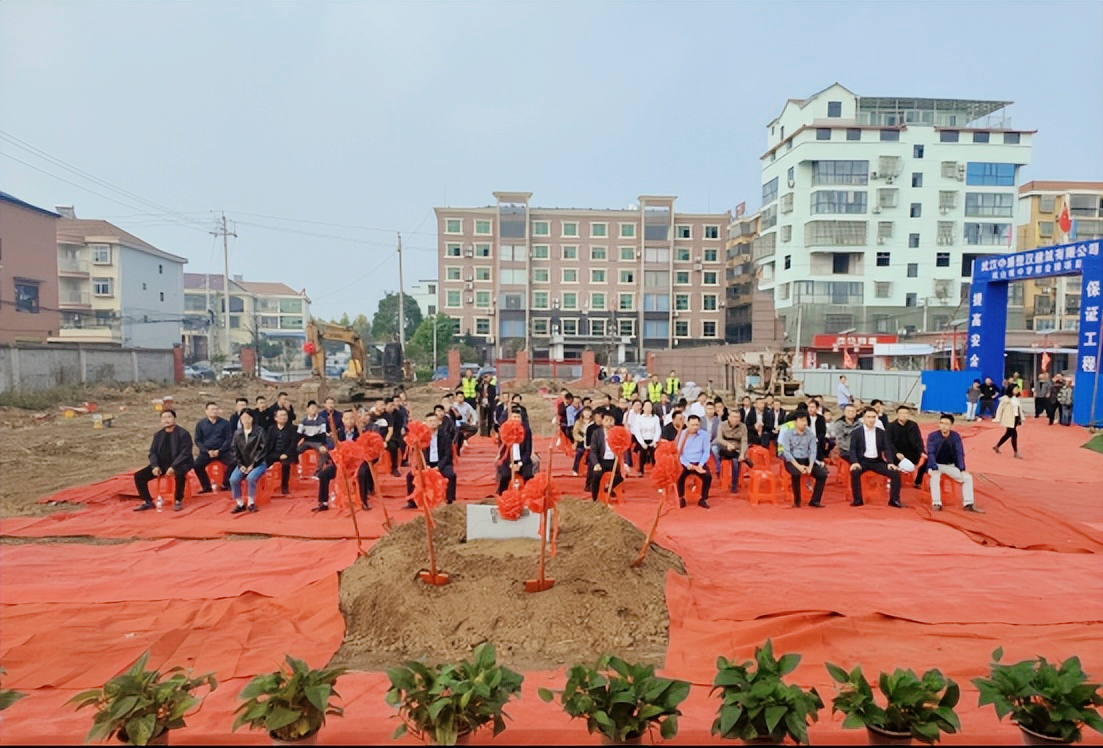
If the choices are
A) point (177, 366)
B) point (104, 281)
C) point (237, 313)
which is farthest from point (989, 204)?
point (237, 313)

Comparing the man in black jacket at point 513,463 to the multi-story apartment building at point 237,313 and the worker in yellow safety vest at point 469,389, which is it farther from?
the multi-story apartment building at point 237,313

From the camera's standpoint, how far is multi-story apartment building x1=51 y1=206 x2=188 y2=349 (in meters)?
34.8

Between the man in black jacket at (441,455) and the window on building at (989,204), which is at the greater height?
the window on building at (989,204)

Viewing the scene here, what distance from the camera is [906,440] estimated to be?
834 cm

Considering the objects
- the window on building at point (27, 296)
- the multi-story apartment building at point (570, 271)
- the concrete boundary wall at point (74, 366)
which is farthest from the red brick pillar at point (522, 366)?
the window on building at point (27, 296)

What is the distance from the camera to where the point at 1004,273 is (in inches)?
648

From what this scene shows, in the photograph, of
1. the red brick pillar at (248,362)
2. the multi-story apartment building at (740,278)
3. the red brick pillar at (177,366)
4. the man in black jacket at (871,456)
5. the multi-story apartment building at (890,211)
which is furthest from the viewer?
the multi-story apartment building at (740,278)

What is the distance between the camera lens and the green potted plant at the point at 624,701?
229 cm

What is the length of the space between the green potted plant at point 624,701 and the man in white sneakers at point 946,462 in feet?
22.5

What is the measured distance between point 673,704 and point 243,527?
6222mm

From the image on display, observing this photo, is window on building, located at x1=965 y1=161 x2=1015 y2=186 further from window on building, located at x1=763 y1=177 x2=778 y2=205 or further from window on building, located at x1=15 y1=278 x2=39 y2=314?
window on building, located at x1=15 y1=278 x2=39 y2=314

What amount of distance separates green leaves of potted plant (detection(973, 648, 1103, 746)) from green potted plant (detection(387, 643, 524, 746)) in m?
1.78

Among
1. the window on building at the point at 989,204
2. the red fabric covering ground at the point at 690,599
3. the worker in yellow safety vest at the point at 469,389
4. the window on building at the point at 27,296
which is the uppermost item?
the window on building at the point at 989,204

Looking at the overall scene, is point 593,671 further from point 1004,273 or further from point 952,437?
point 1004,273
